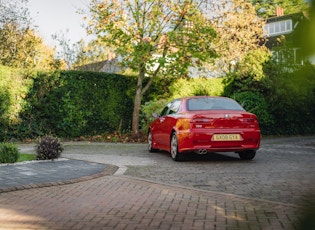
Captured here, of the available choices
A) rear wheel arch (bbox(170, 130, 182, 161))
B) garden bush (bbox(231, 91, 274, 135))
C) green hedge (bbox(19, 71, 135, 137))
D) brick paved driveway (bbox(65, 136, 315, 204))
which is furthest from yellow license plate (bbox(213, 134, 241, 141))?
garden bush (bbox(231, 91, 274, 135))

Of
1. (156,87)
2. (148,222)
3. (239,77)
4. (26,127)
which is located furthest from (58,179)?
(239,77)

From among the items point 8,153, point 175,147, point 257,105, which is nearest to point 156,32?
point 257,105

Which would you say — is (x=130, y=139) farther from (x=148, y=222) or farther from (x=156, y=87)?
(x=148, y=222)

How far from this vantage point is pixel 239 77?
20.7 m

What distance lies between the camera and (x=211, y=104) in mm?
10578

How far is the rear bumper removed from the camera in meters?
9.70

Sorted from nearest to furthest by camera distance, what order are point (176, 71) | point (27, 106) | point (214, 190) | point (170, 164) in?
1. point (214, 190)
2. point (170, 164)
3. point (27, 106)
4. point (176, 71)

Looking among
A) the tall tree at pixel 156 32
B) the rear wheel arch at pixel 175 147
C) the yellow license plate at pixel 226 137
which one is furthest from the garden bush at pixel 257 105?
the yellow license plate at pixel 226 137

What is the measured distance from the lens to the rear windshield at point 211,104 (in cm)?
1040

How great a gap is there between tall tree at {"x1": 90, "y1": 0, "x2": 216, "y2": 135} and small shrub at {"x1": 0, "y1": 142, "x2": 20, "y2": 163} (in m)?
8.12

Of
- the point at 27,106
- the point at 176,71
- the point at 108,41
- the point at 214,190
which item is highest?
the point at 108,41

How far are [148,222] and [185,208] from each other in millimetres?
791

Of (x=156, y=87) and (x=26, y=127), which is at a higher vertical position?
(x=156, y=87)

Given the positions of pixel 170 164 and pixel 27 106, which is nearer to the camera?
pixel 170 164
